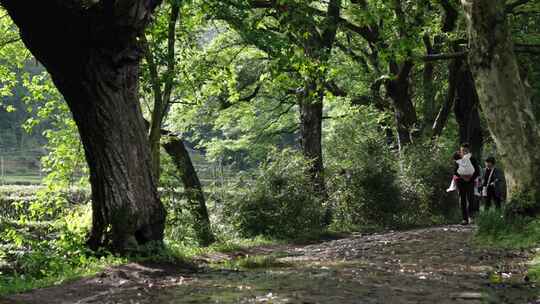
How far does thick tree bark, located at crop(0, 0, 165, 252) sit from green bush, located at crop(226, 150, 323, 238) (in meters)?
6.21

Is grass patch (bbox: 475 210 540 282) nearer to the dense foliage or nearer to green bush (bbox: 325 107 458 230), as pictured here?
the dense foliage

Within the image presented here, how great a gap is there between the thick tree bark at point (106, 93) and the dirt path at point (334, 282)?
1.06m

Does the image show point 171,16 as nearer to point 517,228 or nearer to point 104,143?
point 104,143

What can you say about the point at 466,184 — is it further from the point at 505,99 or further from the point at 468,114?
the point at 468,114

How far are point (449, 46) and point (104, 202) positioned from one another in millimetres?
16647

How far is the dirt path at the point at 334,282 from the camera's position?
22.4 ft

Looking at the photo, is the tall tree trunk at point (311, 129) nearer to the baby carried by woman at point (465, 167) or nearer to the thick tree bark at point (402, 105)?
the thick tree bark at point (402, 105)

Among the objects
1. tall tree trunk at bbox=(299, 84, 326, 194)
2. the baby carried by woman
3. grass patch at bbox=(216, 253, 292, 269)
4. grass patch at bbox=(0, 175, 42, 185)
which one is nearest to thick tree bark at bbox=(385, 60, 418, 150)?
tall tree trunk at bbox=(299, 84, 326, 194)

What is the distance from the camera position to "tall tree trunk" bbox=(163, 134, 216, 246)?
16.6 meters

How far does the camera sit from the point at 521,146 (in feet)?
38.5

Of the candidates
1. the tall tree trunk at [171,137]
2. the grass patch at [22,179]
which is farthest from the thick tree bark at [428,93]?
the grass patch at [22,179]

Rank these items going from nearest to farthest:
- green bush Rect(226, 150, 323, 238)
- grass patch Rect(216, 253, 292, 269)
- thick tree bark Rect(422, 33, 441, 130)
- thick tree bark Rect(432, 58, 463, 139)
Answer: grass patch Rect(216, 253, 292, 269)
green bush Rect(226, 150, 323, 238)
thick tree bark Rect(432, 58, 463, 139)
thick tree bark Rect(422, 33, 441, 130)

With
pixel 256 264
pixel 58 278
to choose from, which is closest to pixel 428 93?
pixel 256 264

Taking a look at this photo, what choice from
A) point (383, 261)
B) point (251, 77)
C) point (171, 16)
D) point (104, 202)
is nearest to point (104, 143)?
point (104, 202)
